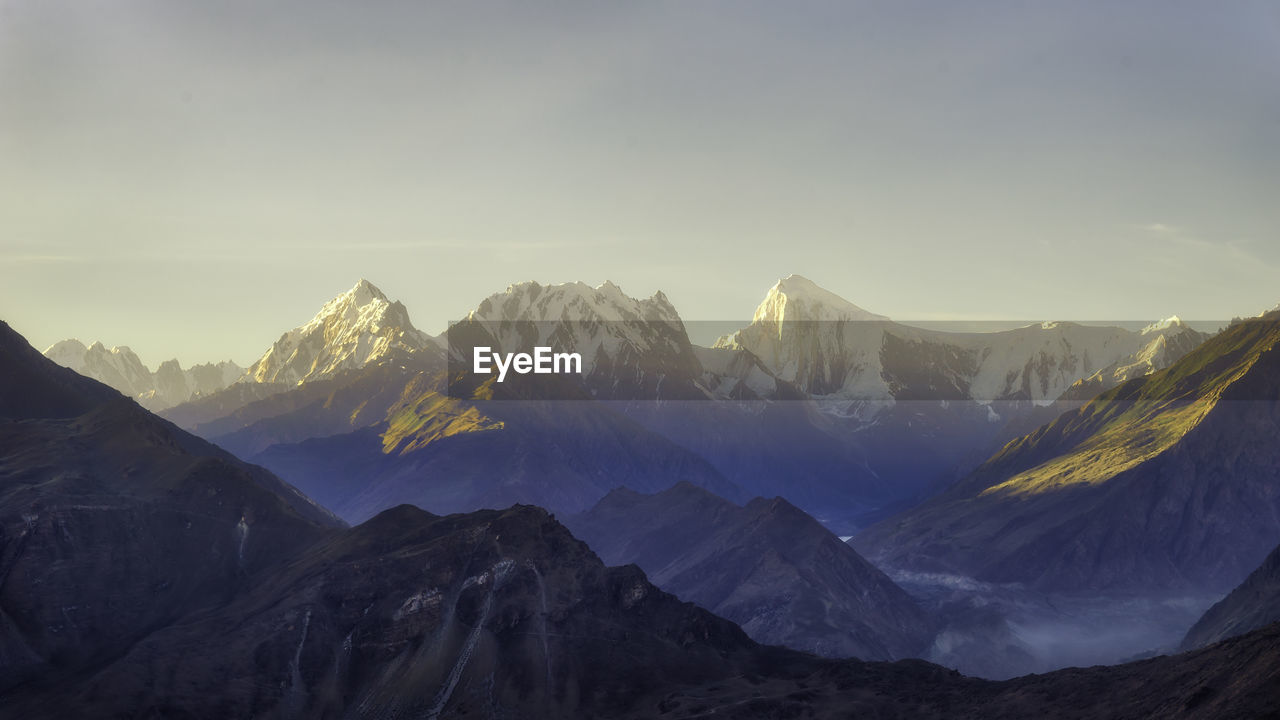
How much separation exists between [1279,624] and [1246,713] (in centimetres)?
3377

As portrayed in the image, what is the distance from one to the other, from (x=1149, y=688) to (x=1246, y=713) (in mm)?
34862

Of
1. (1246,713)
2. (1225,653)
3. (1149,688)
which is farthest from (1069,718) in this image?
(1246,713)

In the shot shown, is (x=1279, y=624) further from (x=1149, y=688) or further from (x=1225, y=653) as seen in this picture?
A: (x=1149, y=688)

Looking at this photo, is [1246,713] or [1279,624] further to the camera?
[1279,624]

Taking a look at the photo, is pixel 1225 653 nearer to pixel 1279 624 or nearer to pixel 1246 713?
pixel 1279 624

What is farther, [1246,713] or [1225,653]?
[1225,653]

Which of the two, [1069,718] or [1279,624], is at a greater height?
[1279,624]

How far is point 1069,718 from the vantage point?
199 m

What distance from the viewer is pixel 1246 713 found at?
162 meters

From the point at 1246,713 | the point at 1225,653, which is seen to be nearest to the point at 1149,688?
the point at 1225,653

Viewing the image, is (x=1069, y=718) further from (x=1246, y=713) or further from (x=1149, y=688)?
(x=1246, y=713)

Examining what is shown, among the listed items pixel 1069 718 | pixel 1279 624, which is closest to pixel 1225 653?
pixel 1279 624

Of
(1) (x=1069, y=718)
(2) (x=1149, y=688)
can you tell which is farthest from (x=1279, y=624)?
(1) (x=1069, y=718)

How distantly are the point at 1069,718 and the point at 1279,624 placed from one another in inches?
1325
